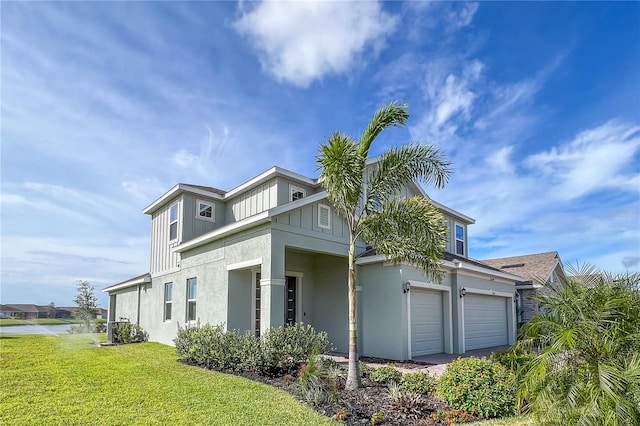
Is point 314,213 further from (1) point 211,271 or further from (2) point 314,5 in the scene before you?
(2) point 314,5

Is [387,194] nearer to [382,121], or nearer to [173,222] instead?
[382,121]

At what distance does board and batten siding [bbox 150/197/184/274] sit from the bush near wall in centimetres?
577

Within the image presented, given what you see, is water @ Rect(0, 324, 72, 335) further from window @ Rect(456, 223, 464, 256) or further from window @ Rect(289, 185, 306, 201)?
window @ Rect(456, 223, 464, 256)

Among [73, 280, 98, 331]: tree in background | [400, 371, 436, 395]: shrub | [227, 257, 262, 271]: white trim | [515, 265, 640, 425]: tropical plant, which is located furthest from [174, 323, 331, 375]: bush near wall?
[73, 280, 98, 331]: tree in background

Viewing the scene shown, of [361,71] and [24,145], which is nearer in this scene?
[24,145]

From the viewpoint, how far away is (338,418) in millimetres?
6273

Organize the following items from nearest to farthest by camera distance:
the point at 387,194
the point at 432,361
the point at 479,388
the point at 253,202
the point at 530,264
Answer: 1. the point at 479,388
2. the point at 387,194
3. the point at 432,361
4. the point at 253,202
5. the point at 530,264

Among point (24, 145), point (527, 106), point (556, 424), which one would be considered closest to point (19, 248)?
point (24, 145)

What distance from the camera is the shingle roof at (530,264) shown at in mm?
20641

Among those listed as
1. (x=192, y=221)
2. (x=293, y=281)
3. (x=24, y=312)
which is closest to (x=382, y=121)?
(x=293, y=281)

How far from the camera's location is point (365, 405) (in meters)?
6.93

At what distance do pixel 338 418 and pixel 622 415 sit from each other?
3.72m

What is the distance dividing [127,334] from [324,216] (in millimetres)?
10536

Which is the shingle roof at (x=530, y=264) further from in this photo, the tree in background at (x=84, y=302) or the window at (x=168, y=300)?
the tree in background at (x=84, y=302)
